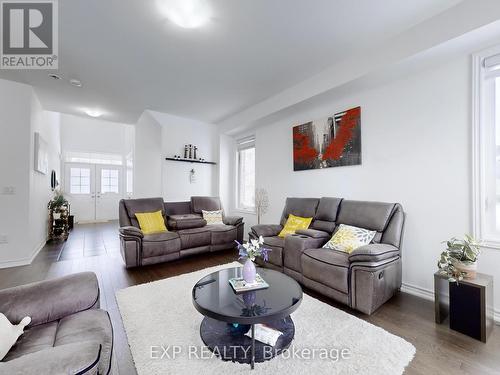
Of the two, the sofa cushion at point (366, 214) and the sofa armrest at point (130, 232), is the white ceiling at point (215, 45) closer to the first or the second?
the sofa cushion at point (366, 214)

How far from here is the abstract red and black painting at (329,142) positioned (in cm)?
310

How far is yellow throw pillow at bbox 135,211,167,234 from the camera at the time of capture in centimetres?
371

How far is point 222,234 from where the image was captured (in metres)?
4.14

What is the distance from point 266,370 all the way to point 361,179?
8.17 ft

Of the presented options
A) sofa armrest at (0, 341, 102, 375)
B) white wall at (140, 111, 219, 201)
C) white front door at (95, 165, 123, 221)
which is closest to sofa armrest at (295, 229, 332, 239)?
sofa armrest at (0, 341, 102, 375)

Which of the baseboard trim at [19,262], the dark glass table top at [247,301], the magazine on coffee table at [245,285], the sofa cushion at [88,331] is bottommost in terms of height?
the baseboard trim at [19,262]

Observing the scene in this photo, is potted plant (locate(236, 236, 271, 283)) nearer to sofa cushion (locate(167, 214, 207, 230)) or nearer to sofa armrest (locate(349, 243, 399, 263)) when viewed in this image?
sofa armrest (locate(349, 243, 399, 263))

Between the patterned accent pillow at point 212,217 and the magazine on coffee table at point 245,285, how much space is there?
267 cm

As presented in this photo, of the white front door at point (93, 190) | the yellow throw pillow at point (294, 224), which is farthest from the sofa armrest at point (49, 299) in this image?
the white front door at point (93, 190)

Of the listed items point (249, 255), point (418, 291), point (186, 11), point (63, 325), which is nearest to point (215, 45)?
point (186, 11)

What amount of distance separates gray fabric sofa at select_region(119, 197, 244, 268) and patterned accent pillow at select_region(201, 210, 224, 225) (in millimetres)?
96

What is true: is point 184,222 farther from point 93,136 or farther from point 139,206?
point 93,136

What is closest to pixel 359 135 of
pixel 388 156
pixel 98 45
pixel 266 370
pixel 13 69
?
pixel 388 156

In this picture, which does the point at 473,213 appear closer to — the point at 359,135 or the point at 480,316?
the point at 480,316
